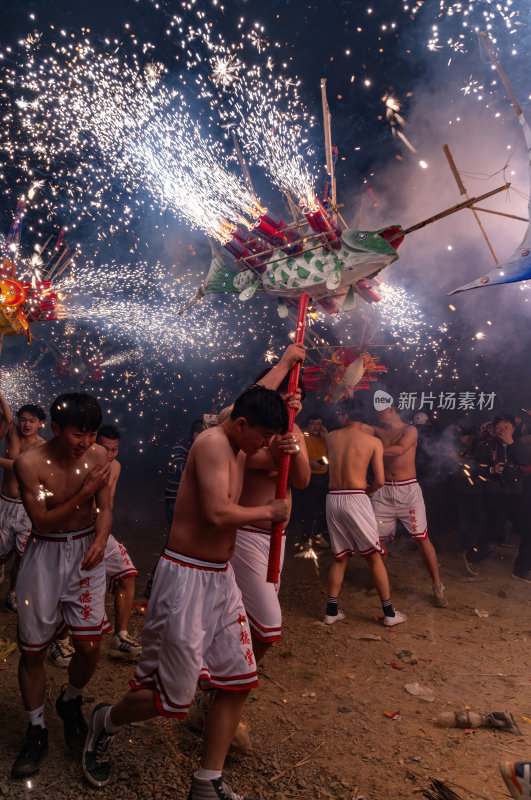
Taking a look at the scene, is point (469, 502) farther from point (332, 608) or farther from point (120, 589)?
point (120, 589)

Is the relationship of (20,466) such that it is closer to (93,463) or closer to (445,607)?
(93,463)

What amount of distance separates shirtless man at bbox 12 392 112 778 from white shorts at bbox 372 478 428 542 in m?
4.25

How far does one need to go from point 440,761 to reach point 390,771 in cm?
34

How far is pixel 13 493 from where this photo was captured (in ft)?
15.8

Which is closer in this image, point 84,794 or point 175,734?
point 84,794

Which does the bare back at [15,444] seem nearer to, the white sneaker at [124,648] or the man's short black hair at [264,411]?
the white sneaker at [124,648]

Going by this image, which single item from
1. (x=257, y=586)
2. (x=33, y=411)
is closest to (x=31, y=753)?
(x=257, y=586)

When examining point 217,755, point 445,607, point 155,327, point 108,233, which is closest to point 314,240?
point 217,755

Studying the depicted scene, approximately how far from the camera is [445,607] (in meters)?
5.49

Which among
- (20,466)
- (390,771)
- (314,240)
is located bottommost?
(390,771)

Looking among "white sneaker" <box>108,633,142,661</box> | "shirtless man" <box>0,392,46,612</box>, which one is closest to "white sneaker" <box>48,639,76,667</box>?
"white sneaker" <box>108,633,142,661</box>

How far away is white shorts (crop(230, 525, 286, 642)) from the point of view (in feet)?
9.50

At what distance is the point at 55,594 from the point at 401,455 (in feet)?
15.7

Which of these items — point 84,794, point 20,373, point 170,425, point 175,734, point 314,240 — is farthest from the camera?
point 20,373
